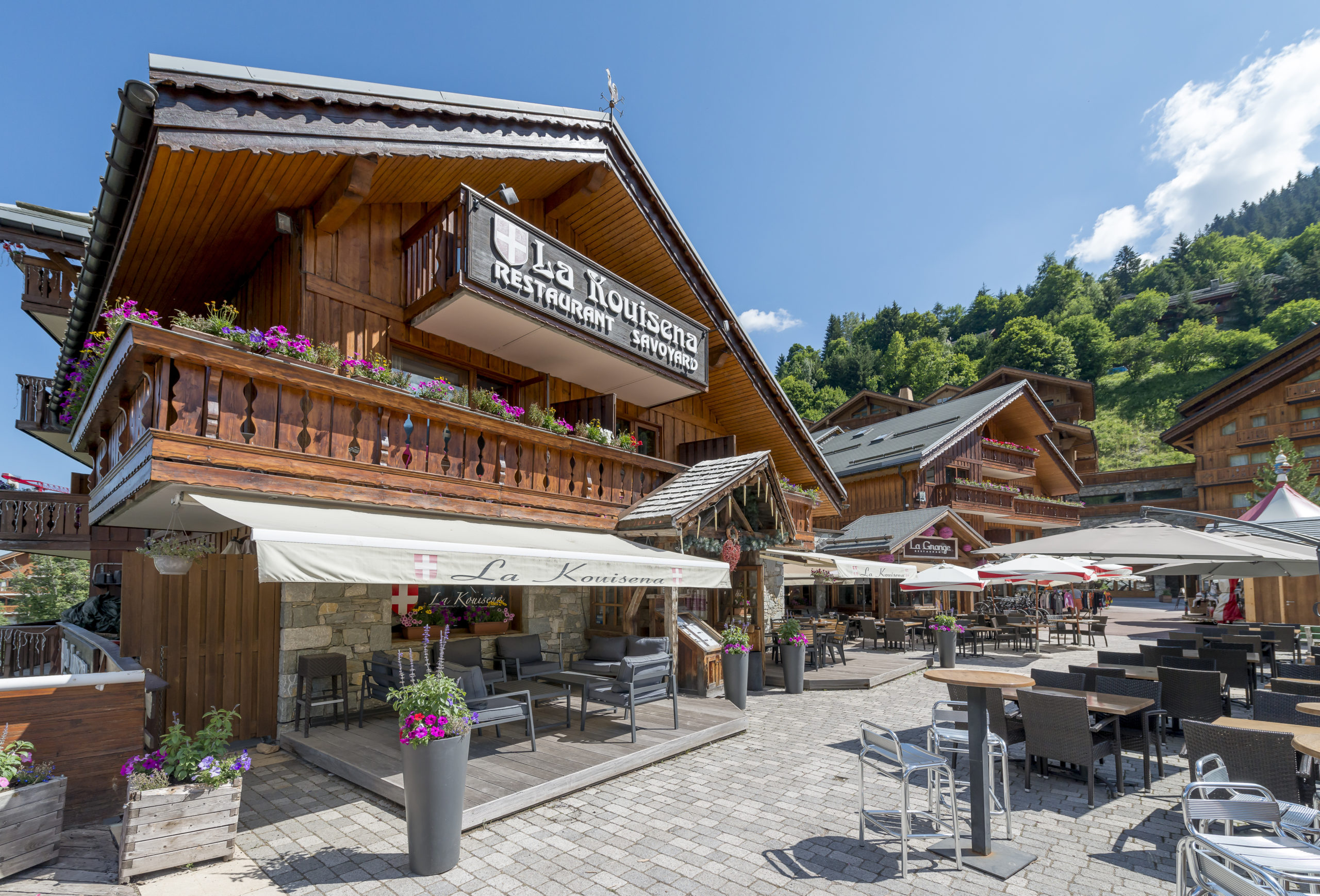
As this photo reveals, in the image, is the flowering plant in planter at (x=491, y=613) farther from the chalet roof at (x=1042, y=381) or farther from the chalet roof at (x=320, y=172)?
the chalet roof at (x=1042, y=381)

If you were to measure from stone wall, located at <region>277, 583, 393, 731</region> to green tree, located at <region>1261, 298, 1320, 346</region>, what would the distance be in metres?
80.3

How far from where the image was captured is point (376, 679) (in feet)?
26.4

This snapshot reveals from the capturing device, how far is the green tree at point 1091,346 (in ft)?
220

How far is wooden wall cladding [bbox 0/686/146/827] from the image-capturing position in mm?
5637

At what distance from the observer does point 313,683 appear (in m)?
8.48

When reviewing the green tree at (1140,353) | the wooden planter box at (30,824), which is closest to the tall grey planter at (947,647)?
the wooden planter box at (30,824)

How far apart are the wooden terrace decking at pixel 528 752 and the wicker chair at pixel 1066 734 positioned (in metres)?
3.76

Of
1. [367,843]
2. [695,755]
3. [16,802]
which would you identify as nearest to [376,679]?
[367,843]

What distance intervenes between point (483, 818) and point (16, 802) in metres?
3.38

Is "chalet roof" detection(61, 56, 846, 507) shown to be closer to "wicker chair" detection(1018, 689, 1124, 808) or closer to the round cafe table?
the round cafe table

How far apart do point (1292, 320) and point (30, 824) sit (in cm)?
8772

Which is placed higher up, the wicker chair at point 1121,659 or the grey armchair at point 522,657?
the grey armchair at point 522,657

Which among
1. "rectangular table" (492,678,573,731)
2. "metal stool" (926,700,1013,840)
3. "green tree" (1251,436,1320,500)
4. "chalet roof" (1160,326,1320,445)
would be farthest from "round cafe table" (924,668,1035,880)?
"chalet roof" (1160,326,1320,445)

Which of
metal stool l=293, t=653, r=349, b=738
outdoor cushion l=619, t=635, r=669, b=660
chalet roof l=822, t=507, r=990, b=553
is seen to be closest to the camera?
metal stool l=293, t=653, r=349, b=738
